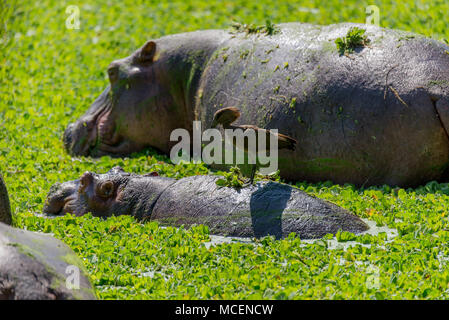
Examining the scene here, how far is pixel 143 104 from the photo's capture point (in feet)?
32.0

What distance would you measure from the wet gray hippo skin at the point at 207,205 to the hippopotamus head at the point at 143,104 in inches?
93.9

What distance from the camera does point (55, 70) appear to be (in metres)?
12.7

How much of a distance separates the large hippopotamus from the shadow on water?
4.69 ft

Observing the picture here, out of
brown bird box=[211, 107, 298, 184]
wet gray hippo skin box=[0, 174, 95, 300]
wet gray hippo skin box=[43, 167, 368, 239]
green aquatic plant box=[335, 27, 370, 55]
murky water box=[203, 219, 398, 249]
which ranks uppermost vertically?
green aquatic plant box=[335, 27, 370, 55]

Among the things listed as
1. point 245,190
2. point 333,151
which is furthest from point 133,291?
point 333,151

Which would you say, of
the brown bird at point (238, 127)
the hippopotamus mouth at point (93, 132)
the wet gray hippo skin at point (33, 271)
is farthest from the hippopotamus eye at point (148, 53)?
the wet gray hippo skin at point (33, 271)

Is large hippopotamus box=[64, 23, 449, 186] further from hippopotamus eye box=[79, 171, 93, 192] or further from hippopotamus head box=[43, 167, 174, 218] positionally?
hippopotamus eye box=[79, 171, 93, 192]

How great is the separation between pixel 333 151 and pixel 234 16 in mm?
6327

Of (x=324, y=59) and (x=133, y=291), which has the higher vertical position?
(x=324, y=59)

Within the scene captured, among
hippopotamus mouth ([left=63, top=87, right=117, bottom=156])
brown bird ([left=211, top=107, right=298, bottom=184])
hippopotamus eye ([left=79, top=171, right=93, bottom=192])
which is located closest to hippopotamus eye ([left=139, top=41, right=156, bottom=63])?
hippopotamus mouth ([left=63, top=87, right=117, bottom=156])

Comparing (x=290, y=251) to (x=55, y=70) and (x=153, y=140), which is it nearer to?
(x=153, y=140)

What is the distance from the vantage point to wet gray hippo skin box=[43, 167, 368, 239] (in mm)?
6363

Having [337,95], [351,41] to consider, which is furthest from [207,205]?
[351,41]

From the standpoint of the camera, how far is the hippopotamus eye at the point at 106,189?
282 inches
